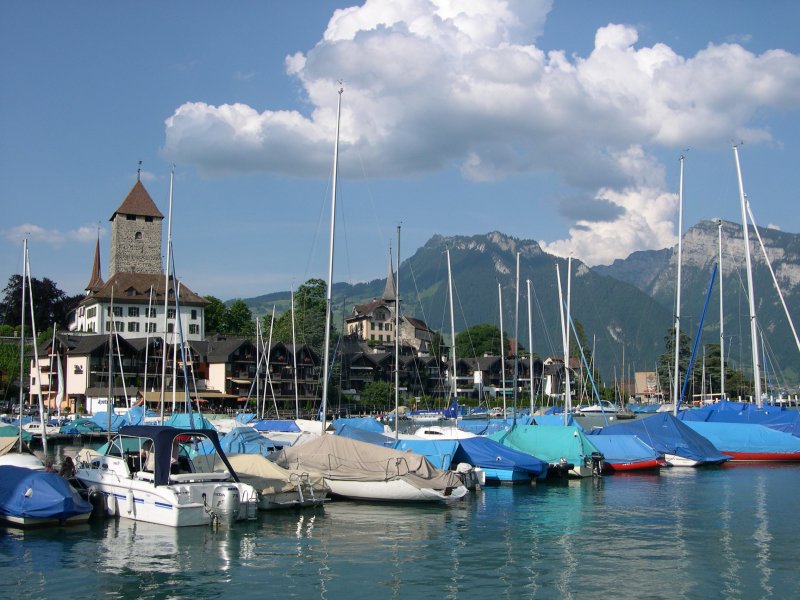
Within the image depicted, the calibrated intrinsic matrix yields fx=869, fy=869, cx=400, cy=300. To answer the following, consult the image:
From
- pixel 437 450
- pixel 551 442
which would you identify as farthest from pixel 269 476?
pixel 551 442

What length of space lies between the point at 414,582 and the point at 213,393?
9463 cm

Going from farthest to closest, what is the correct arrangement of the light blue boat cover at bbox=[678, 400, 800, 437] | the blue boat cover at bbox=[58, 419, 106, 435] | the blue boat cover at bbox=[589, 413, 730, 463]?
the blue boat cover at bbox=[58, 419, 106, 435], the light blue boat cover at bbox=[678, 400, 800, 437], the blue boat cover at bbox=[589, 413, 730, 463]

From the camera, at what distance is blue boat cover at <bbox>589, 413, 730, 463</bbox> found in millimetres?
48906

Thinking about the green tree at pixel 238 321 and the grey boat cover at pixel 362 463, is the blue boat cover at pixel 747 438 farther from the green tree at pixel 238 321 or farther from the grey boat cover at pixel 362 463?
the green tree at pixel 238 321

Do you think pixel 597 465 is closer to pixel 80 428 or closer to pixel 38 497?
pixel 38 497

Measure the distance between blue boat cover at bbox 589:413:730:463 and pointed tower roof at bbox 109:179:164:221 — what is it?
120 m

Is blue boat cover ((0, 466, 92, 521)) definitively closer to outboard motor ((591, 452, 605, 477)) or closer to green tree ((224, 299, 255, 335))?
outboard motor ((591, 452, 605, 477))

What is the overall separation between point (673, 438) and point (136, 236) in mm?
120920

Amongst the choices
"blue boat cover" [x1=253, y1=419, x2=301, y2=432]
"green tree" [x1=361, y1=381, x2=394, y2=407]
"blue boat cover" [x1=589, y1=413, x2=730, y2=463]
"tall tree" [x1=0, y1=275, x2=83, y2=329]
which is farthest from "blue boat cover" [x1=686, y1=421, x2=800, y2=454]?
"tall tree" [x1=0, y1=275, x2=83, y2=329]

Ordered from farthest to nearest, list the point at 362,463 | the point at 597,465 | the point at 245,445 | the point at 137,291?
the point at 137,291, the point at 245,445, the point at 597,465, the point at 362,463

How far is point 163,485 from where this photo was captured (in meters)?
28.2

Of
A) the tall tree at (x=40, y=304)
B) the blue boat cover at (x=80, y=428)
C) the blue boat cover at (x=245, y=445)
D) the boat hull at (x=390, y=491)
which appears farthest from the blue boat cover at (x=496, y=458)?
the tall tree at (x=40, y=304)

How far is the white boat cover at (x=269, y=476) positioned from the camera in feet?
106

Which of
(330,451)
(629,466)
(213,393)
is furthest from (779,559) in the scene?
(213,393)
